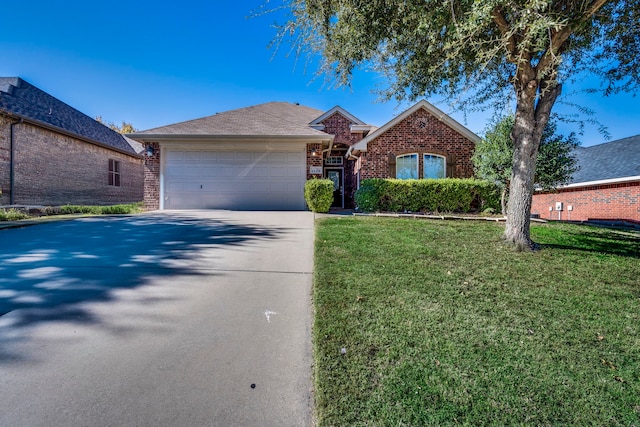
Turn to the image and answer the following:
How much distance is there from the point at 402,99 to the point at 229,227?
551 centimetres

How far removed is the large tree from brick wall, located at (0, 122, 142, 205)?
13.6m

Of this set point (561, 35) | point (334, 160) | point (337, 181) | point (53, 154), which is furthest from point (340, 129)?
point (53, 154)

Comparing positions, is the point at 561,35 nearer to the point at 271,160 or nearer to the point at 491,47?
the point at 491,47

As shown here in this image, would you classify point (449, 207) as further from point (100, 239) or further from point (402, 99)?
point (100, 239)

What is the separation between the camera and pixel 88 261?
15.6 ft

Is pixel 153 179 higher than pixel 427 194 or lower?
higher

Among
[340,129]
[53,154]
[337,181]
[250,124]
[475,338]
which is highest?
[340,129]

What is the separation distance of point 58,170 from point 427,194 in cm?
1678

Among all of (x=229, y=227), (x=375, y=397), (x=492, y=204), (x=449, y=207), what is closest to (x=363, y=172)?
(x=449, y=207)

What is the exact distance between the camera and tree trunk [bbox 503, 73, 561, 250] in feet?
18.9

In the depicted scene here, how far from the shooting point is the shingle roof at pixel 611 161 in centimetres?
1417

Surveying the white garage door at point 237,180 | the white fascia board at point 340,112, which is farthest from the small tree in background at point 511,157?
the white fascia board at point 340,112

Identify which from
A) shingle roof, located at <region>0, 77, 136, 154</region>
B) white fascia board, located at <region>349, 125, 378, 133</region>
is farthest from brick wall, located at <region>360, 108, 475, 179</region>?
shingle roof, located at <region>0, 77, 136, 154</region>

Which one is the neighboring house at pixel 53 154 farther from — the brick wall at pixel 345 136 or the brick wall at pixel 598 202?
the brick wall at pixel 598 202
